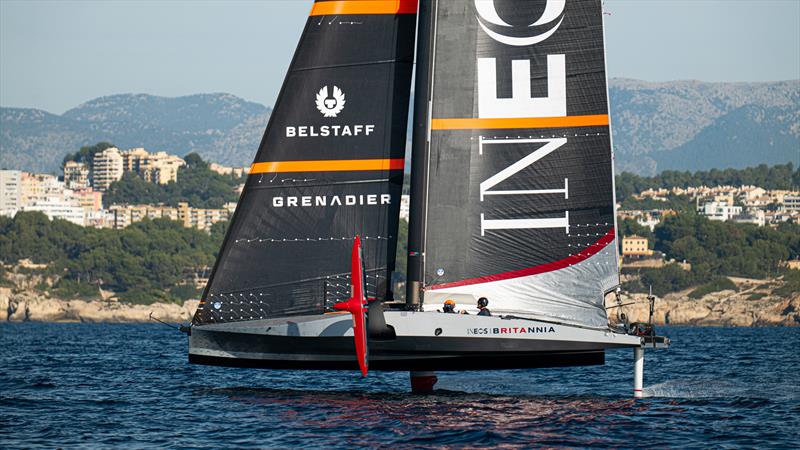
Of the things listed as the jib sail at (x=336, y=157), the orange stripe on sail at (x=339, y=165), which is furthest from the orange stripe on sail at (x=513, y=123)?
the orange stripe on sail at (x=339, y=165)

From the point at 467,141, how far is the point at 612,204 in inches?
120

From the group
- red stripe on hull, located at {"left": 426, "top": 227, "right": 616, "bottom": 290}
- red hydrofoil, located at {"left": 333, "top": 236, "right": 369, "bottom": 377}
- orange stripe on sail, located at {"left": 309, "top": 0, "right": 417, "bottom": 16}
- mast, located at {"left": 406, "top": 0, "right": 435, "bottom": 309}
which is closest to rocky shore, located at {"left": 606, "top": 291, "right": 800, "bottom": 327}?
red stripe on hull, located at {"left": 426, "top": 227, "right": 616, "bottom": 290}

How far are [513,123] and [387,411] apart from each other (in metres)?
6.06

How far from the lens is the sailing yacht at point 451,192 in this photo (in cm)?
2522

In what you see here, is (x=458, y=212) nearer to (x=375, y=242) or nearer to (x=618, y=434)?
(x=375, y=242)

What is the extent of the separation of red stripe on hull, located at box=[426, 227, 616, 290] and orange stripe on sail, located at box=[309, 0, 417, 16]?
18.1 feet

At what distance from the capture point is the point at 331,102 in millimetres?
26734

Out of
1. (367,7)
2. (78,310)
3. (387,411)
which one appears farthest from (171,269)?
(387,411)

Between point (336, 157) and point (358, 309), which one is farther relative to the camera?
point (336, 157)

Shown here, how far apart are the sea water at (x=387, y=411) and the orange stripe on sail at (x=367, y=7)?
7.72m

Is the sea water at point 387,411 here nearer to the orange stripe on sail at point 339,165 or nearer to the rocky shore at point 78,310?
the orange stripe on sail at point 339,165

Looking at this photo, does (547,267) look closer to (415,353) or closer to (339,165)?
(415,353)

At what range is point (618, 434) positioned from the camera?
71.5ft

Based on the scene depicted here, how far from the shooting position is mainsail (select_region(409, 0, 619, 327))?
2561 centimetres
